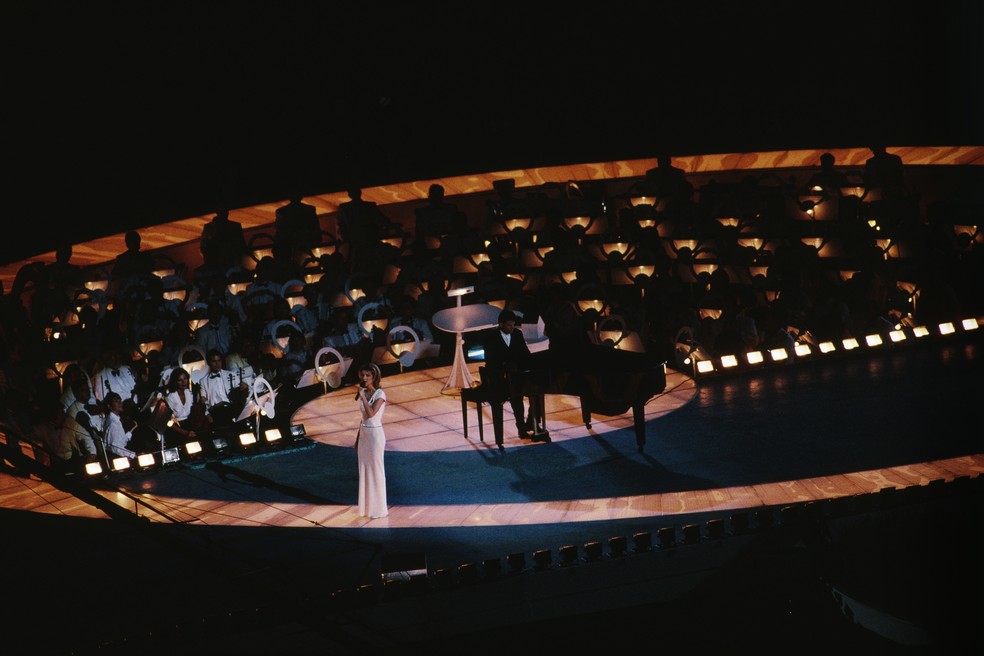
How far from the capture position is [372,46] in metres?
19.5

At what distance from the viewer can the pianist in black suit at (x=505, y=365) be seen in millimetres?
9797

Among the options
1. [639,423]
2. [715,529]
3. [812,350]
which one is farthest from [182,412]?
[812,350]

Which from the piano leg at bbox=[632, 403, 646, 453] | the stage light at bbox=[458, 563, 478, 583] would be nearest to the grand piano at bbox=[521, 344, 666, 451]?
the piano leg at bbox=[632, 403, 646, 453]

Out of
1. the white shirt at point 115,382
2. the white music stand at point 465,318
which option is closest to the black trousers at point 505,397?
the white music stand at point 465,318

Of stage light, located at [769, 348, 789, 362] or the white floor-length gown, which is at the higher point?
stage light, located at [769, 348, 789, 362]

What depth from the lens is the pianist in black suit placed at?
9.80 m

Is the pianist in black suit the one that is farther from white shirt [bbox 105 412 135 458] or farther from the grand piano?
white shirt [bbox 105 412 135 458]

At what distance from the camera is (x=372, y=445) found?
8.66 metres

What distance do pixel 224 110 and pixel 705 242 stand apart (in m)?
9.22

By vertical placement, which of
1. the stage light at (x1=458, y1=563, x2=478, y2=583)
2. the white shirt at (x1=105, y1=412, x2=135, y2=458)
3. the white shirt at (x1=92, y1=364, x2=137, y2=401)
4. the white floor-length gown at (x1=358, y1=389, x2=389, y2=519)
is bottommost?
the stage light at (x1=458, y1=563, x2=478, y2=583)

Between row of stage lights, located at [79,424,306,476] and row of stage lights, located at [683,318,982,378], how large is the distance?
4.51 meters

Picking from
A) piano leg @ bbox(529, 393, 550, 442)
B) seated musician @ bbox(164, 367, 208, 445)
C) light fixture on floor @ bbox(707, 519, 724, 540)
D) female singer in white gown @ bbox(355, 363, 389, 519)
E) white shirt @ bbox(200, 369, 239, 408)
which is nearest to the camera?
light fixture on floor @ bbox(707, 519, 724, 540)

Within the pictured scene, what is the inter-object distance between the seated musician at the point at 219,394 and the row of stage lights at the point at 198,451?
471 millimetres

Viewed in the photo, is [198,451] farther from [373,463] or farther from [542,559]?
[542,559]
